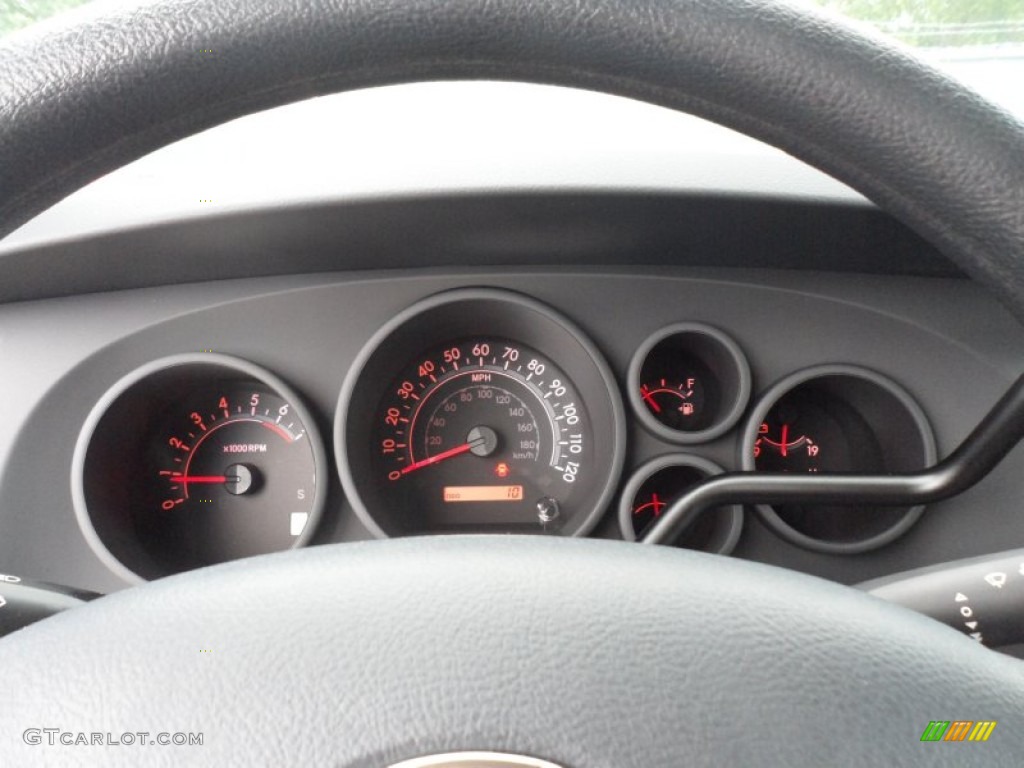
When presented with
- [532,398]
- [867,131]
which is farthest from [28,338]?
[867,131]

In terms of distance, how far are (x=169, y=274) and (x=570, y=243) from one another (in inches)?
27.5

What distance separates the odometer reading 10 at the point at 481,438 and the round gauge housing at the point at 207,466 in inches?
7.5

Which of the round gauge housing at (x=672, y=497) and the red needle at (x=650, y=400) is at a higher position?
the red needle at (x=650, y=400)

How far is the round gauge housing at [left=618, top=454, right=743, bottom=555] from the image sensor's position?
59.3 inches

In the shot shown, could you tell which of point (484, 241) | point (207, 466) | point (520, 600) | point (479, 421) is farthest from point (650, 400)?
point (520, 600)

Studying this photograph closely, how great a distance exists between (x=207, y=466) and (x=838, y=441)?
4.14ft

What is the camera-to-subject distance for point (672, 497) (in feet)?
4.82

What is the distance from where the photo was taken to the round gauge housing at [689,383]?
5.00 ft

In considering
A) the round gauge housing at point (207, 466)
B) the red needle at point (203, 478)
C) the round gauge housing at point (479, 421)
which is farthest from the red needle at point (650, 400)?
the red needle at point (203, 478)

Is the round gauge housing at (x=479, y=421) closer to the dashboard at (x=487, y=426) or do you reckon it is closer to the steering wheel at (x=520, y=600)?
the dashboard at (x=487, y=426)

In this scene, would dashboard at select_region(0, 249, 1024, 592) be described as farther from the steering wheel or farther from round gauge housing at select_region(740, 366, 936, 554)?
the steering wheel

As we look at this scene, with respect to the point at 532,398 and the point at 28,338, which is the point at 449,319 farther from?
the point at 28,338

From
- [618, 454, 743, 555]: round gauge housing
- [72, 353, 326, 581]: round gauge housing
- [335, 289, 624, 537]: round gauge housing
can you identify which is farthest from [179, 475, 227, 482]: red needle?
[618, 454, 743, 555]: round gauge housing

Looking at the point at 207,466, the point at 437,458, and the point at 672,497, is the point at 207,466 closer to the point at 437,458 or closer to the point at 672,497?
the point at 437,458
